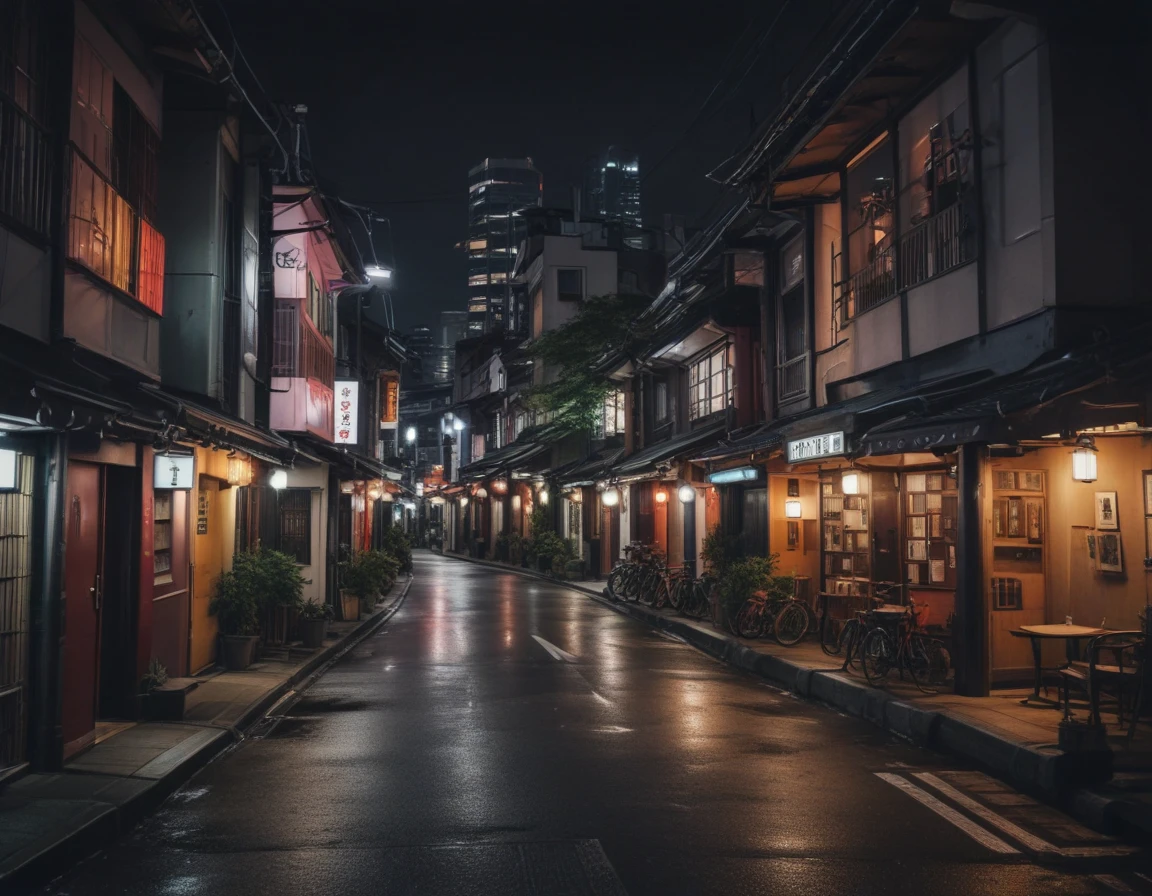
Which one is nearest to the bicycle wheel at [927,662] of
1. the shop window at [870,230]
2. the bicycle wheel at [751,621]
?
the shop window at [870,230]

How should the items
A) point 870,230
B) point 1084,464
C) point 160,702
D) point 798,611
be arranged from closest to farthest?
point 160,702
point 1084,464
point 870,230
point 798,611

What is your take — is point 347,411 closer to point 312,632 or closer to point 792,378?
point 312,632

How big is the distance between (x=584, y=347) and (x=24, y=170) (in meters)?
32.2

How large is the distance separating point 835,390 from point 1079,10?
26.1 feet

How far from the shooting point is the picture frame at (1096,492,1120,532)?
492 inches

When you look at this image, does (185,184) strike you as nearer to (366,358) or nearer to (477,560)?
(366,358)

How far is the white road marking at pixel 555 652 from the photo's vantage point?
1798 centimetres

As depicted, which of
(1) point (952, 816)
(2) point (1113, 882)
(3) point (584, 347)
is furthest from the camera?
(3) point (584, 347)

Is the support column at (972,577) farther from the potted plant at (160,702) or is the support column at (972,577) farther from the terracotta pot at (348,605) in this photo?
the terracotta pot at (348,605)

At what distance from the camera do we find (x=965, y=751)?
413 inches

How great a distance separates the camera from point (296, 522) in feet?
74.2

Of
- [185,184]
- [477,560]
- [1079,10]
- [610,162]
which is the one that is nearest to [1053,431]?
[1079,10]

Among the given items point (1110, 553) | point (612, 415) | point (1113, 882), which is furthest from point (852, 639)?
point (612, 415)

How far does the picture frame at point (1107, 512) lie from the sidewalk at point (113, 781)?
1037 centimetres
